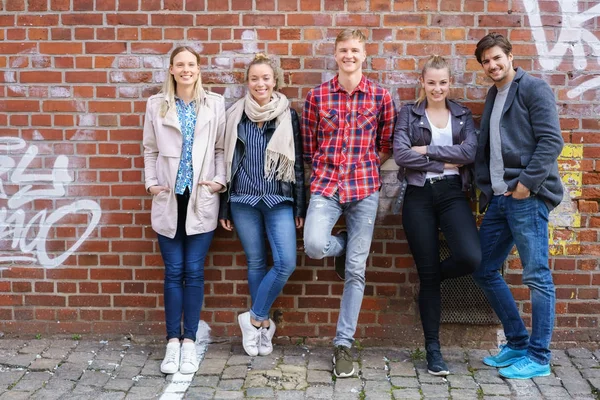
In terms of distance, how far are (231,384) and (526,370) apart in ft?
6.13

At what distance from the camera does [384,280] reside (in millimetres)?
5055

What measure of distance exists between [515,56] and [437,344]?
205 centimetres

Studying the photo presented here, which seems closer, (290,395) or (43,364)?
(290,395)

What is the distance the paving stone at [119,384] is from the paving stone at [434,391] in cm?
182

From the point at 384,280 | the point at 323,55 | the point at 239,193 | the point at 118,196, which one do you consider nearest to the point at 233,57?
the point at 323,55

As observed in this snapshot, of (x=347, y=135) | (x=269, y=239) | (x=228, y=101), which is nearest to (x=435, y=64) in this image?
(x=347, y=135)

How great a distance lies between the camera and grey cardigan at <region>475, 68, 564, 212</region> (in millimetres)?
4246

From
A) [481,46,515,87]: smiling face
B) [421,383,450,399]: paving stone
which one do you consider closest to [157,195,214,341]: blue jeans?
[421,383,450,399]: paving stone

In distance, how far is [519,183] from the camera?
430 centimetres

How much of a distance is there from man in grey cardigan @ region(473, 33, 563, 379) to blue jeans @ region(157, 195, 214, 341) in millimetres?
1881

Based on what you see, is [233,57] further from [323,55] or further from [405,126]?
[405,126]

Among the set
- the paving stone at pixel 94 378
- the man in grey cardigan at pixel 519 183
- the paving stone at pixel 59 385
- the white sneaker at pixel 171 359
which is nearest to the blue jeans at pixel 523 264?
the man in grey cardigan at pixel 519 183

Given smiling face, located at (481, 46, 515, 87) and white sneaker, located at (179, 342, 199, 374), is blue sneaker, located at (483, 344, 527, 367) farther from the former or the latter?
white sneaker, located at (179, 342, 199, 374)

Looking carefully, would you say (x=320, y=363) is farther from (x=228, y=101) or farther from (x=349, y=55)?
(x=349, y=55)
